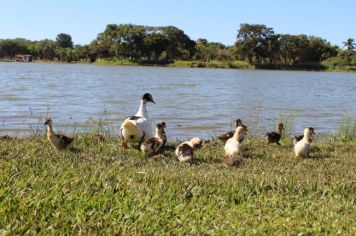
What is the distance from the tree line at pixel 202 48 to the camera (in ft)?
333

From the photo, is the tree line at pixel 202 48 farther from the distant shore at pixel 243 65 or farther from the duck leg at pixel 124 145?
the duck leg at pixel 124 145

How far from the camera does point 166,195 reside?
564 cm

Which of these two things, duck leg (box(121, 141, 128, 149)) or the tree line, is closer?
duck leg (box(121, 141, 128, 149))

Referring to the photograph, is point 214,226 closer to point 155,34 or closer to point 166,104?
point 166,104

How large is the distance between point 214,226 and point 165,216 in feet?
1.45

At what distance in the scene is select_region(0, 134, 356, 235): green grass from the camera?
15.0 ft

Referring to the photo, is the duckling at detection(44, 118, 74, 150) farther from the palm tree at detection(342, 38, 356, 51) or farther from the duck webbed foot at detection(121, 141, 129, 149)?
the palm tree at detection(342, 38, 356, 51)

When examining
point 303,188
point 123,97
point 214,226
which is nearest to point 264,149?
point 303,188

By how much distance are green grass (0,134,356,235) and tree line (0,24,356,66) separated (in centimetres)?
9289

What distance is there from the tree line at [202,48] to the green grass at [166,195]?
305 ft

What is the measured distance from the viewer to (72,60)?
116625mm

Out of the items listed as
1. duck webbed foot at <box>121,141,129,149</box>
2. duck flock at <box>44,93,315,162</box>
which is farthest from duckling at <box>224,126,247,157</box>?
duck webbed foot at <box>121,141,129,149</box>

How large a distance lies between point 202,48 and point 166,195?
108 m

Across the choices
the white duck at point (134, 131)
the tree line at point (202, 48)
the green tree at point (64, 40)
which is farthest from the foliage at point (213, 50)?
the white duck at point (134, 131)
